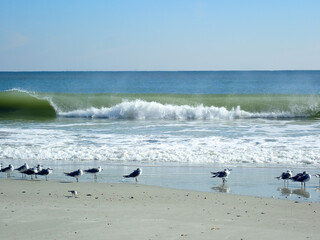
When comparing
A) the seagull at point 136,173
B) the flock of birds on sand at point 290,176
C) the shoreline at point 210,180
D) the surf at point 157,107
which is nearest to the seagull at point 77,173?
the shoreline at point 210,180

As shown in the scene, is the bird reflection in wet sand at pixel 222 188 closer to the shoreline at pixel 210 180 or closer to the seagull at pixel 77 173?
the shoreline at pixel 210 180

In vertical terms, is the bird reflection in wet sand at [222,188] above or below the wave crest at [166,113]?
below

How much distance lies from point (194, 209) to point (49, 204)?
2324mm

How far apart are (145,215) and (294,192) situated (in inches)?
133

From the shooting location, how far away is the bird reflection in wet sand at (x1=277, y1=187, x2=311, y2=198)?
31.7 ft

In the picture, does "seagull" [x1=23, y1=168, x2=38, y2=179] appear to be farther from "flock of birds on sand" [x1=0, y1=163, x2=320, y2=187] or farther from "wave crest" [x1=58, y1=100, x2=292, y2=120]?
"wave crest" [x1=58, y1=100, x2=292, y2=120]

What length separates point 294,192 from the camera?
9.94 m

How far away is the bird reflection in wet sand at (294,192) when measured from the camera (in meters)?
9.67

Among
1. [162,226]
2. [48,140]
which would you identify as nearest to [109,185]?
[162,226]

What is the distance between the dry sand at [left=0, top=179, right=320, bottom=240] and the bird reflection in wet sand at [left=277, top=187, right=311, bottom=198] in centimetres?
79

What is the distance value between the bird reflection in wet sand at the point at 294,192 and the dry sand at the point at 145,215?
0.79 metres

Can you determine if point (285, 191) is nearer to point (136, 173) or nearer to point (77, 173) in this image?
point (136, 173)

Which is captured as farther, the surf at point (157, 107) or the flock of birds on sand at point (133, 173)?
the surf at point (157, 107)

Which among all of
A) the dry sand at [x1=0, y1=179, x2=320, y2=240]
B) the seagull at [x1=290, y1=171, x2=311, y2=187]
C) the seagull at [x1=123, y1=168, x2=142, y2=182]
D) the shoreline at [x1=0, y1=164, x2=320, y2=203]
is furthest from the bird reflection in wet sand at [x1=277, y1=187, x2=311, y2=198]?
the seagull at [x1=123, y1=168, x2=142, y2=182]
